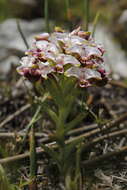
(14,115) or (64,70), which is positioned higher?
(64,70)

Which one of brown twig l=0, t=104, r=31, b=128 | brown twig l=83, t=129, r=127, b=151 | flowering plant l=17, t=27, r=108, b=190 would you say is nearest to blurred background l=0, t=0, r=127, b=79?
brown twig l=0, t=104, r=31, b=128

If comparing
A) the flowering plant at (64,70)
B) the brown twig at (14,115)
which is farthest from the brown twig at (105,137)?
the brown twig at (14,115)

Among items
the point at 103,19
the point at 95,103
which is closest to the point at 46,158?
the point at 95,103

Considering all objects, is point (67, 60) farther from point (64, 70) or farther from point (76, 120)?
point (76, 120)

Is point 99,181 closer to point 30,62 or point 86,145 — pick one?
point 86,145

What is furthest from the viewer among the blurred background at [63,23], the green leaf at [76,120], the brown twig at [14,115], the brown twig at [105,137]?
the blurred background at [63,23]

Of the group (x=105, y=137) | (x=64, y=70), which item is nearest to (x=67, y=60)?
(x=64, y=70)

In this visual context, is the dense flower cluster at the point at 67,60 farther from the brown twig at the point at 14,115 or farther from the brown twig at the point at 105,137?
the brown twig at the point at 14,115
